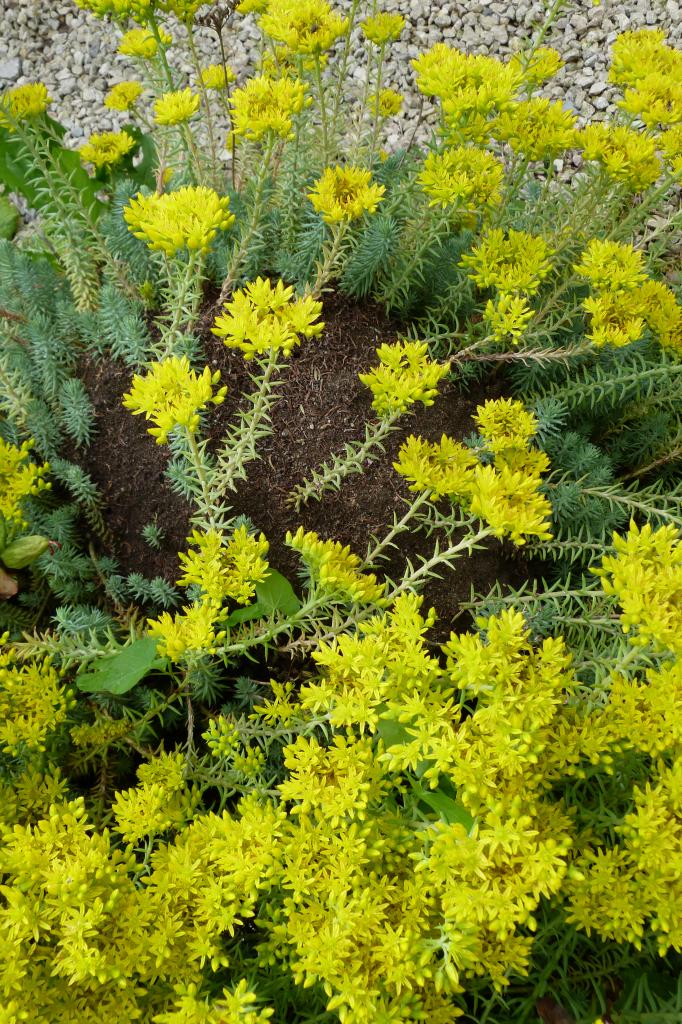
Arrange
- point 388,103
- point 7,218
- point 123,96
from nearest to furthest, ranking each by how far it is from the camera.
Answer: point 123,96 < point 388,103 < point 7,218

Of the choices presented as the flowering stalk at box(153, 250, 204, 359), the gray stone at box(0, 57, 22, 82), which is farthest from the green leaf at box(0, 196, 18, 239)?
the flowering stalk at box(153, 250, 204, 359)

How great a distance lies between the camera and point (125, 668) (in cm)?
154

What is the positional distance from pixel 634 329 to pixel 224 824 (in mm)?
1488

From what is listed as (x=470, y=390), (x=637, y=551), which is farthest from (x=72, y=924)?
(x=470, y=390)

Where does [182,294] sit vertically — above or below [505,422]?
above

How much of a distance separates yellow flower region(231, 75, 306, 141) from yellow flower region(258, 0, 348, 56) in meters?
0.25

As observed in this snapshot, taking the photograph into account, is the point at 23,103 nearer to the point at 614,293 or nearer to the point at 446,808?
the point at 614,293

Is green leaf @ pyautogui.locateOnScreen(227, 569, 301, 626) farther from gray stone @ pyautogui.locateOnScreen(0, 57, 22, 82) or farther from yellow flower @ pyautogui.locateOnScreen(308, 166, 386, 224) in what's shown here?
gray stone @ pyautogui.locateOnScreen(0, 57, 22, 82)

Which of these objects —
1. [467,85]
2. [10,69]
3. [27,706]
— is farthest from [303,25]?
[10,69]

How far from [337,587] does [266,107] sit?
109cm

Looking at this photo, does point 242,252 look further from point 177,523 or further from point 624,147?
point 624,147

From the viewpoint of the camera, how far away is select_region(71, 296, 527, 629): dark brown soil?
1.97 metres

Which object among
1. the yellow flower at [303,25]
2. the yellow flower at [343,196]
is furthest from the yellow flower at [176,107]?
the yellow flower at [343,196]

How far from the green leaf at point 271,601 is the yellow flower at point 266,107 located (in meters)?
0.97
